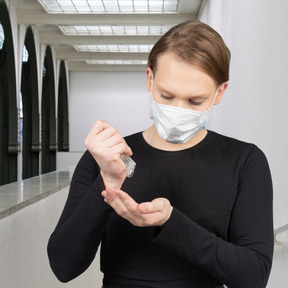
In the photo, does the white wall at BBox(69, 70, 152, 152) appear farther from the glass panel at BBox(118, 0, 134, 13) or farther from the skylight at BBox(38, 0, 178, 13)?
the glass panel at BBox(118, 0, 134, 13)

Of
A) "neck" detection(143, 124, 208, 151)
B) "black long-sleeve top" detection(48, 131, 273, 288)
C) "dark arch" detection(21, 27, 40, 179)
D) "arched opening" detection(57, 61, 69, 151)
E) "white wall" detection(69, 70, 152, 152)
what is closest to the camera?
"black long-sleeve top" detection(48, 131, 273, 288)

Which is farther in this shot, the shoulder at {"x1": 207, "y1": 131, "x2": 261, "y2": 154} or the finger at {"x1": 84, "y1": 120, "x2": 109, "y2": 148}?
the shoulder at {"x1": 207, "y1": 131, "x2": 261, "y2": 154}

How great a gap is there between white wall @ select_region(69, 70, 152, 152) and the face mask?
2148 cm

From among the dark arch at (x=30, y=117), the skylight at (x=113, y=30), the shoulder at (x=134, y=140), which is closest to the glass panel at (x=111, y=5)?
the skylight at (x=113, y=30)

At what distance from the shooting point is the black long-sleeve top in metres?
1.25

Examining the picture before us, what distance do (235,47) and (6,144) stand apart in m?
9.34

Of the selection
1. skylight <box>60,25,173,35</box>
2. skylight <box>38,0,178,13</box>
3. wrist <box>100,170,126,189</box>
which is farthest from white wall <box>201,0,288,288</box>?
skylight <box>60,25,173,35</box>

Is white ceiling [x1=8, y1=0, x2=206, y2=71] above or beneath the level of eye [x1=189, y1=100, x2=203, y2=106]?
above

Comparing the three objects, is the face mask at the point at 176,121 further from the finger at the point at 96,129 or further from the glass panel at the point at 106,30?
the glass panel at the point at 106,30

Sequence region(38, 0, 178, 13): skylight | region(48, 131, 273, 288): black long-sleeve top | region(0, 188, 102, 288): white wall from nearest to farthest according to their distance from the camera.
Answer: region(48, 131, 273, 288): black long-sleeve top → region(0, 188, 102, 288): white wall → region(38, 0, 178, 13): skylight

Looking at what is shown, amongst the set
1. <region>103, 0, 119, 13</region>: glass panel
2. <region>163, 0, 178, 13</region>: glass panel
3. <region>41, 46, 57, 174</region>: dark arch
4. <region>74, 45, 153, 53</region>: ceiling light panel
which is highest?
<region>163, 0, 178, 13</region>: glass panel

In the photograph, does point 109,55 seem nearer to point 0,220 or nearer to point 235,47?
point 235,47

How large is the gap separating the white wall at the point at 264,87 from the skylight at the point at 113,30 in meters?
8.51

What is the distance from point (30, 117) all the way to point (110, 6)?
653 cm
